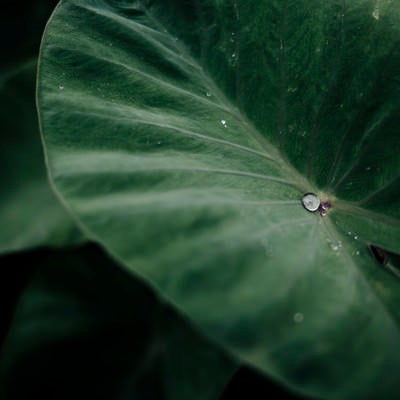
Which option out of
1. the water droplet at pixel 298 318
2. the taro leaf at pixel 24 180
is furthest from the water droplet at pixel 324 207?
the taro leaf at pixel 24 180

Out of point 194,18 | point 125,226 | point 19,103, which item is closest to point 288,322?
point 125,226

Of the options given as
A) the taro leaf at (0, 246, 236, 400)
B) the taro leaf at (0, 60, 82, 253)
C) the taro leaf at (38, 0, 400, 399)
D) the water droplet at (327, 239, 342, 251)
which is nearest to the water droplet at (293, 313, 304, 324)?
the taro leaf at (38, 0, 400, 399)

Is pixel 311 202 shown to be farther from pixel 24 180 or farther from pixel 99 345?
pixel 24 180

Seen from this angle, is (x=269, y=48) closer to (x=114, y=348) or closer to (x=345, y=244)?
(x=345, y=244)

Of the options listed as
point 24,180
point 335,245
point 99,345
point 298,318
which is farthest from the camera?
point 24,180

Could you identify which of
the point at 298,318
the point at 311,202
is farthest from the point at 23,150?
the point at 298,318

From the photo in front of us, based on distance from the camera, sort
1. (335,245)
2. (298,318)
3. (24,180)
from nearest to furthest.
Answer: (298,318) → (335,245) → (24,180)

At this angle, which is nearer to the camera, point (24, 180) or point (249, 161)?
point (249, 161)
